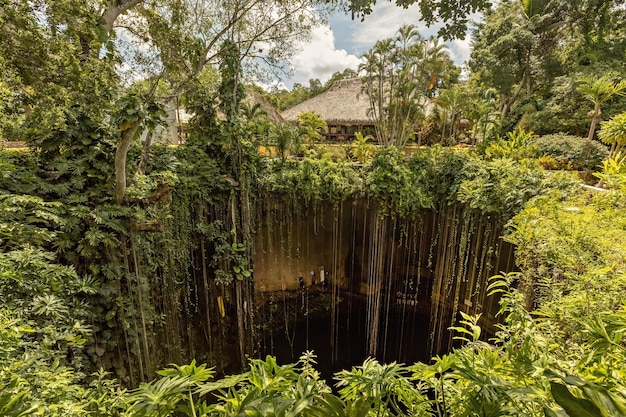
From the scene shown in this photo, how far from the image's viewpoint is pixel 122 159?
3299mm

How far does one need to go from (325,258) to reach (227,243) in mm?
3160

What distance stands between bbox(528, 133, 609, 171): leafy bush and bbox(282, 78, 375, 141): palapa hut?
600cm

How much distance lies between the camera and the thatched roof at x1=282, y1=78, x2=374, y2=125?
12.5 metres

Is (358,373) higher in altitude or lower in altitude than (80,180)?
lower

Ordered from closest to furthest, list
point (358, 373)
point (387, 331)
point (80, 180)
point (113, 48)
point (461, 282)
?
point (358, 373), point (80, 180), point (113, 48), point (461, 282), point (387, 331)

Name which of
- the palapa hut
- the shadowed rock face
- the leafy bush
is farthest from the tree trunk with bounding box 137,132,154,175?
the palapa hut

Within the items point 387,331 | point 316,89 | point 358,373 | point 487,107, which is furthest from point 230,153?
point 316,89

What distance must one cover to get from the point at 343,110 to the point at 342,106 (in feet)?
0.92

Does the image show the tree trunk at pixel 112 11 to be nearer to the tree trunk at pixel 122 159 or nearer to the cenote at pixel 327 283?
the tree trunk at pixel 122 159

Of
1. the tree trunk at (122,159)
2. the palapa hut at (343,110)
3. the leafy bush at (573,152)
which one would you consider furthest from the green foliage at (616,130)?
the palapa hut at (343,110)

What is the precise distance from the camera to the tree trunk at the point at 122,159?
302 centimetres

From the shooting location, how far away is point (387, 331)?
7273mm

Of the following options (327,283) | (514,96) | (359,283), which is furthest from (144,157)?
(514,96)

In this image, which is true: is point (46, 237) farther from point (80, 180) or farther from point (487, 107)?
point (487, 107)
